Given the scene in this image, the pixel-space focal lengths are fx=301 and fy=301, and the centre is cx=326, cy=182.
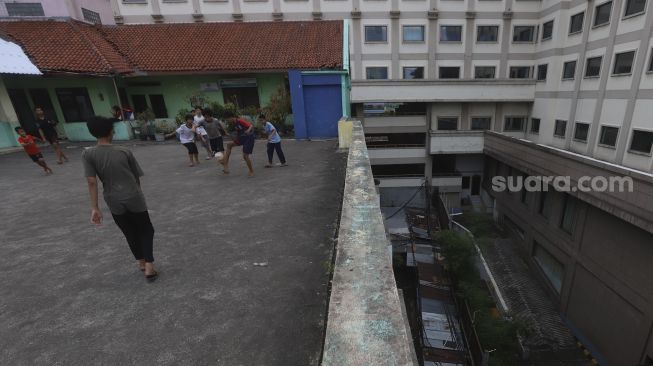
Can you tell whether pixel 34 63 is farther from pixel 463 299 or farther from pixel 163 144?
pixel 463 299

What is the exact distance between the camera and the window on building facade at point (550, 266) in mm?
12812

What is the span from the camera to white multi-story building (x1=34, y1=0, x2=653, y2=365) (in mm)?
10805

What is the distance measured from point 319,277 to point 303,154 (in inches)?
233

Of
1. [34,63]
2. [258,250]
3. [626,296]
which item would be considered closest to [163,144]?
[34,63]

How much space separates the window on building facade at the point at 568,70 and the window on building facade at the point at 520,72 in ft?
10.7

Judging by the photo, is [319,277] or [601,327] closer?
[319,277]

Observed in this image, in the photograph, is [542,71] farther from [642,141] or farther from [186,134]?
[186,134]

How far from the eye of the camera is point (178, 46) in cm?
1509

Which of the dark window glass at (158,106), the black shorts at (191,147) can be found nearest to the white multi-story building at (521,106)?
the dark window glass at (158,106)

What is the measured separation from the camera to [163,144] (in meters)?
12.4

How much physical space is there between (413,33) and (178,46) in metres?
15.7

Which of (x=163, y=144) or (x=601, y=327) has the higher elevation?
(x=163, y=144)

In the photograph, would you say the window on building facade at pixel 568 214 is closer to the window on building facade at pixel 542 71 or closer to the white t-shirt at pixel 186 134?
the window on building facade at pixel 542 71

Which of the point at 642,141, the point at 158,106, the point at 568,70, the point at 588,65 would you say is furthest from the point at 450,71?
the point at 158,106
